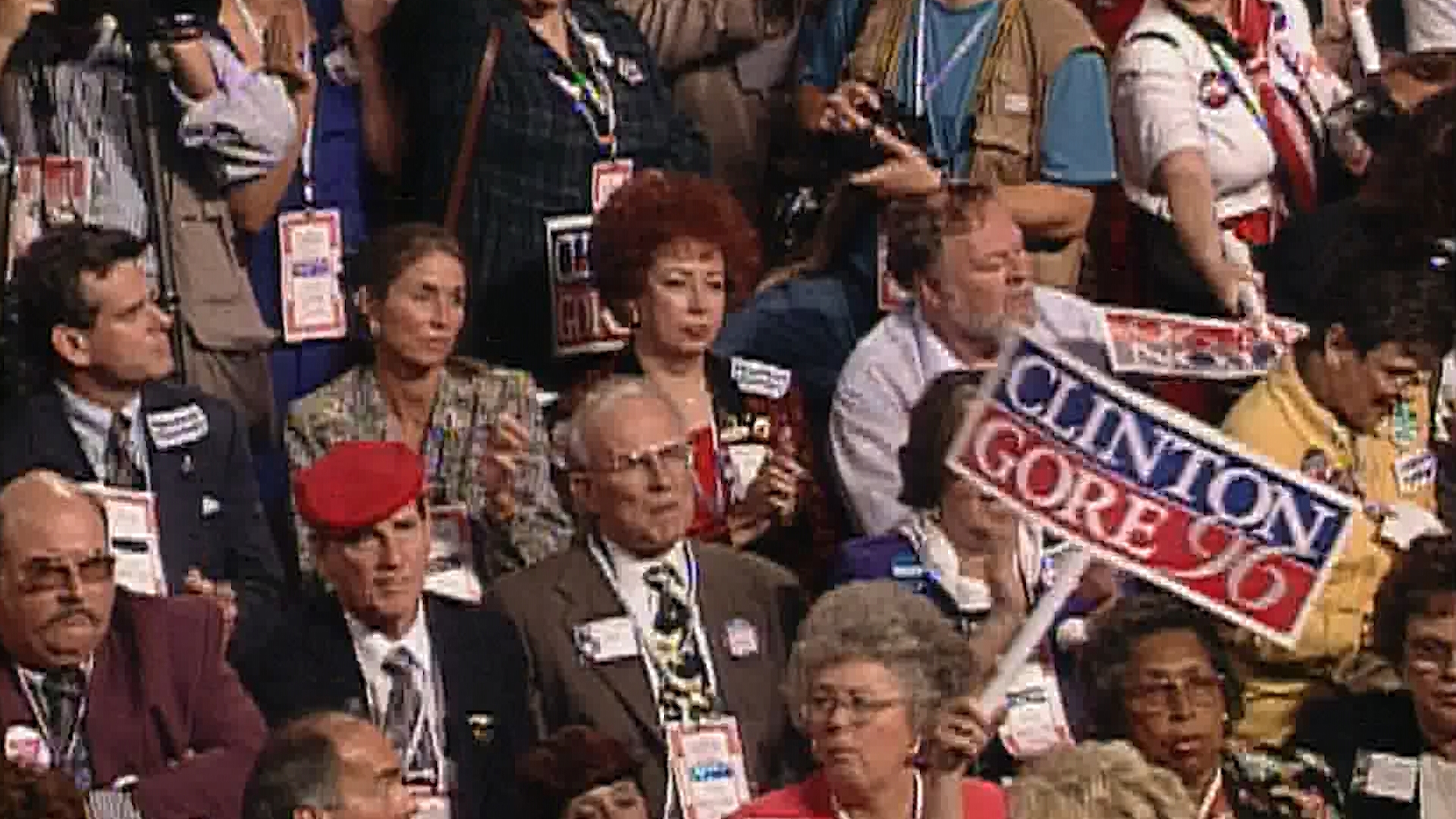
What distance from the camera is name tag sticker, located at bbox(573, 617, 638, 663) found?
9266 mm

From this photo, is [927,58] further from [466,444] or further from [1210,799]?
[1210,799]

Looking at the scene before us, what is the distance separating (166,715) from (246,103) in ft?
5.02

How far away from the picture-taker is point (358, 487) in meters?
9.09

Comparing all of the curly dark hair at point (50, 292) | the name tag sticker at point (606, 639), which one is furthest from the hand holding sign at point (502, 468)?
the curly dark hair at point (50, 292)

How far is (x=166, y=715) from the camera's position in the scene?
8891 mm

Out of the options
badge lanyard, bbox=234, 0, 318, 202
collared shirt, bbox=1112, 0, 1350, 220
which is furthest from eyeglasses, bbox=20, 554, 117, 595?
collared shirt, bbox=1112, 0, 1350, 220

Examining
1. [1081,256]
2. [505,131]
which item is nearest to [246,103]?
A: [505,131]

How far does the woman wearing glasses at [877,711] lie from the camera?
8781mm

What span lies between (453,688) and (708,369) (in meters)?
→ 1.21

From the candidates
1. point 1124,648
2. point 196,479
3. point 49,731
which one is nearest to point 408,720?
point 49,731

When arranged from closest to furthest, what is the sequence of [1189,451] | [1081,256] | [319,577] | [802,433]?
[1189,451], [319,577], [802,433], [1081,256]

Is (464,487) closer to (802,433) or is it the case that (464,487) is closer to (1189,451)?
(802,433)

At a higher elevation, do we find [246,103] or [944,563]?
[246,103]

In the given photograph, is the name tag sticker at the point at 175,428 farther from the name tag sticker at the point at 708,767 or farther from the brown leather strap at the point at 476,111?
the name tag sticker at the point at 708,767
